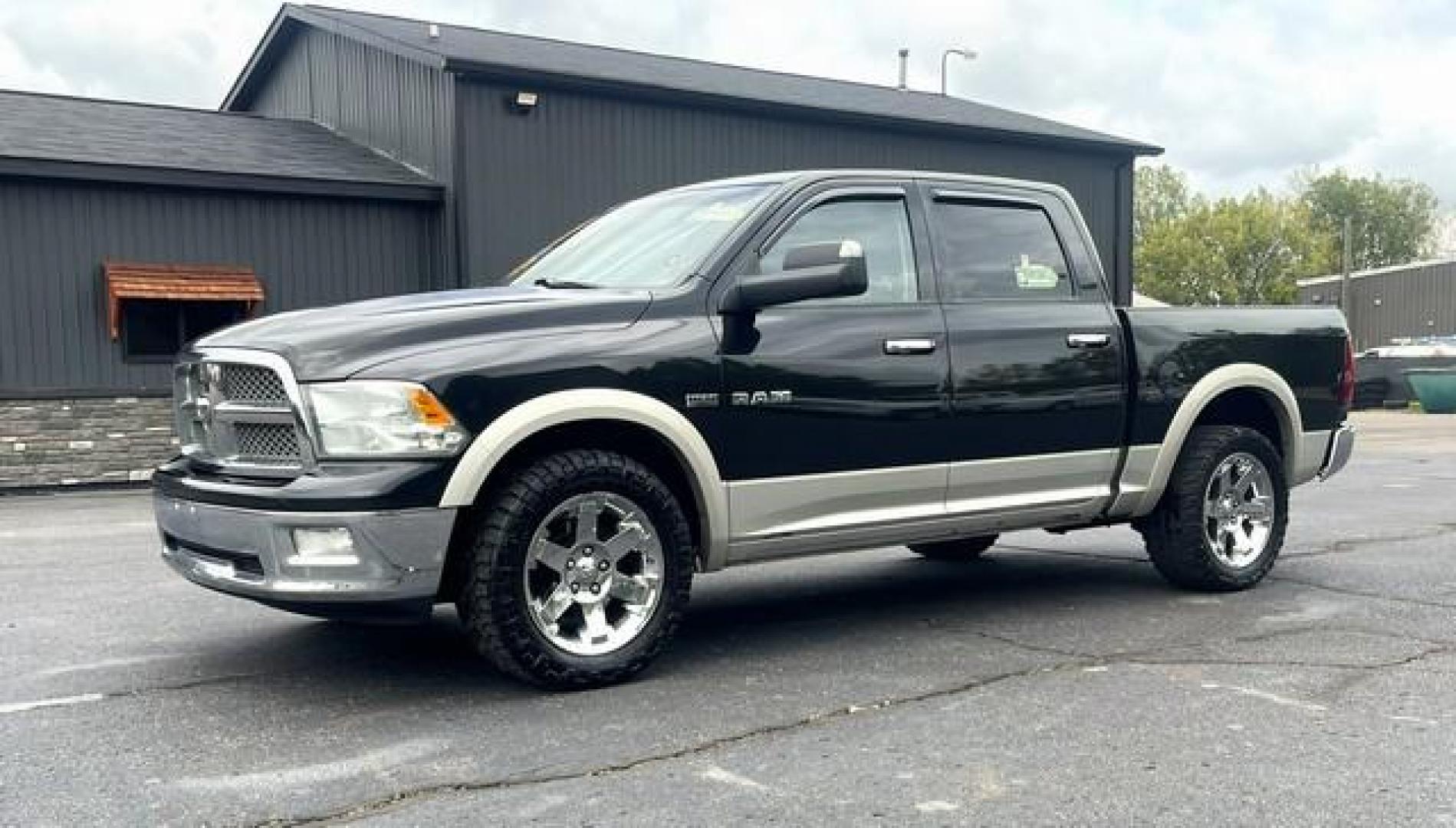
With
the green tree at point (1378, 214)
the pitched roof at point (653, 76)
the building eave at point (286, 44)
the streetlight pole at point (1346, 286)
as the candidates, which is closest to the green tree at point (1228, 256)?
Result: the streetlight pole at point (1346, 286)

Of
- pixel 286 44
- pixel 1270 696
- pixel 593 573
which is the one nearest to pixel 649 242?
pixel 593 573

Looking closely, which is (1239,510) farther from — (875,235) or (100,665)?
(100,665)

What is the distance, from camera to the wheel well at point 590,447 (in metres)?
4.55

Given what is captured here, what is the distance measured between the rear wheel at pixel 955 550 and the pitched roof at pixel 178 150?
1050 cm

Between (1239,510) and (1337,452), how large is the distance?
0.93 m

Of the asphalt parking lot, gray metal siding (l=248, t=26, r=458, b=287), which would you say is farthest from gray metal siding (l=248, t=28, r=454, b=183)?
the asphalt parking lot

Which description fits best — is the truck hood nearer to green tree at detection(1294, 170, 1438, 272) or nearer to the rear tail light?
the rear tail light

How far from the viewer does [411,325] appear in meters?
4.47

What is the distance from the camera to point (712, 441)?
492cm

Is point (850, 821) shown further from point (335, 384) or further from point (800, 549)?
point (335, 384)

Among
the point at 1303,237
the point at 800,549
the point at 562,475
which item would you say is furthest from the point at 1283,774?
the point at 1303,237

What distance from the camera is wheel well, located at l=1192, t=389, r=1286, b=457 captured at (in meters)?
6.73

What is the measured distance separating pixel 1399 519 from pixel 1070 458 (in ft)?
17.1

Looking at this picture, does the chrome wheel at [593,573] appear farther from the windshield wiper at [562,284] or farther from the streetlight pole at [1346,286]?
the streetlight pole at [1346,286]
